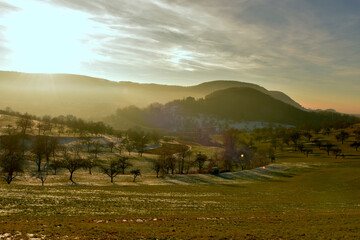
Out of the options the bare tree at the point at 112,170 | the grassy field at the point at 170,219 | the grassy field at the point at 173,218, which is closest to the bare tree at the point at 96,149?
the bare tree at the point at 112,170

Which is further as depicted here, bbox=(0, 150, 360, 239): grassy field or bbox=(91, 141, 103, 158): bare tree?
bbox=(91, 141, 103, 158): bare tree

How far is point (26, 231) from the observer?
69.4ft

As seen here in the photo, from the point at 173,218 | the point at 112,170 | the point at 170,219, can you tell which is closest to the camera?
the point at 170,219

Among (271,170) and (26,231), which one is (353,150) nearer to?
(271,170)

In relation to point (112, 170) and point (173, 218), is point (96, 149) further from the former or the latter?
point (173, 218)

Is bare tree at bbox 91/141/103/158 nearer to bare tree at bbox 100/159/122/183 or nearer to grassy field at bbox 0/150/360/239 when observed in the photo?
bare tree at bbox 100/159/122/183

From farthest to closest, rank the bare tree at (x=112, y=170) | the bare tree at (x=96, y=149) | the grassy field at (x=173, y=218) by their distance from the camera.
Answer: the bare tree at (x=96, y=149) < the bare tree at (x=112, y=170) < the grassy field at (x=173, y=218)

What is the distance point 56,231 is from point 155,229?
9.71 meters

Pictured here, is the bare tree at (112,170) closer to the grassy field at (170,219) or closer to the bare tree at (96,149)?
the grassy field at (170,219)

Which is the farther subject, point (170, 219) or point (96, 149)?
point (96, 149)

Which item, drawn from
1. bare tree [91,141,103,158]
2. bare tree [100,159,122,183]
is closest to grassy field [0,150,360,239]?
bare tree [100,159,122,183]

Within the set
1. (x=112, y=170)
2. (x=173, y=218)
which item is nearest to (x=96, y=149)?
(x=112, y=170)

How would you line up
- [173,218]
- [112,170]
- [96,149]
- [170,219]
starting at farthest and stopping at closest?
[96,149], [112,170], [173,218], [170,219]

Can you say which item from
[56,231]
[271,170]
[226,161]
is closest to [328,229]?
[56,231]
